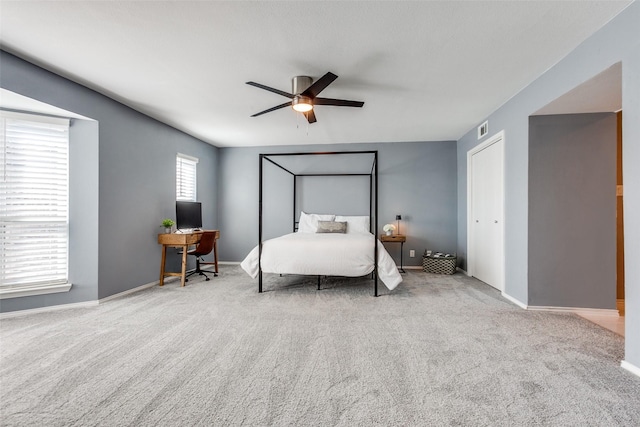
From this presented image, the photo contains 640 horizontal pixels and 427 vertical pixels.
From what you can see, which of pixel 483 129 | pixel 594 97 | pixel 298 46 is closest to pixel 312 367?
pixel 298 46

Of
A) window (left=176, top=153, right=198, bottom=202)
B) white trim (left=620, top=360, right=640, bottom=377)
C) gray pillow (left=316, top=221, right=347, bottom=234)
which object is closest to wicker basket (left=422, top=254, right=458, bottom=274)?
gray pillow (left=316, top=221, right=347, bottom=234)

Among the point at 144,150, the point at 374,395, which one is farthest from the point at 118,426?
the point at 144,150

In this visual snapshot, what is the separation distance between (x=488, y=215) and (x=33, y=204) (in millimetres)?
5558

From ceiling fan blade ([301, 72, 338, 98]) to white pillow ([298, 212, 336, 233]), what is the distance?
2.80m

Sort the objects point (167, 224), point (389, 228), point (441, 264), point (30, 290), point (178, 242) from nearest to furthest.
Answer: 1. point (30, 290)
2. point (178, 242)
3. point (167, 224)
4. point (441, 264)
5. point (389, 228)

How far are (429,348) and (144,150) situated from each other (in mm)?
4227

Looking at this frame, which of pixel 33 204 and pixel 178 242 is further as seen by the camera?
pixel 178 242

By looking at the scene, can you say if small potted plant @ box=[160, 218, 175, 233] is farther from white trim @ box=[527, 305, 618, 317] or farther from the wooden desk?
white trim @ box=[527, 305, 618, 317]

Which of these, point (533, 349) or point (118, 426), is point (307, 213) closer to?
point (533, 349)

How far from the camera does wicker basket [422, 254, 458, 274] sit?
4969 mm

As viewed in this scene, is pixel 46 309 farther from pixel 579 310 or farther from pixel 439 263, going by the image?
pixel 579 310

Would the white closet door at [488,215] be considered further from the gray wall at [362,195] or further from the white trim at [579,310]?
the gray wall at [362,195]

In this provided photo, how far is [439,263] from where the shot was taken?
5.03 m

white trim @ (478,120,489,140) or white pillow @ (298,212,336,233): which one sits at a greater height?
white trim @ (478,120,489,140)
